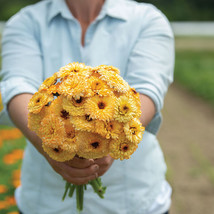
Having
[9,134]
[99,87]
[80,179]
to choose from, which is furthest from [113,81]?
[9,134]

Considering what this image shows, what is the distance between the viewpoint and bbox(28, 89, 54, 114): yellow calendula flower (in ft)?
4.04

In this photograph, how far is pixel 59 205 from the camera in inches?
67.5

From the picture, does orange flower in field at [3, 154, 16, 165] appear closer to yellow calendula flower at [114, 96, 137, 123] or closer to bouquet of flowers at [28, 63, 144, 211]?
bouquet of flowers at [28, 63, 144, 211]

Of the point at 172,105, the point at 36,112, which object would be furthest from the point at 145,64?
the point at 172,105

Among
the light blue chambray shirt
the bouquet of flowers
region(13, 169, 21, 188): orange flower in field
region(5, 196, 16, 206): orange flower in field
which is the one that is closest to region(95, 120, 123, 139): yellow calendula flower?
the bouquet of flowers

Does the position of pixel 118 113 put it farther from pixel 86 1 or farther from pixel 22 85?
pixel 86 1

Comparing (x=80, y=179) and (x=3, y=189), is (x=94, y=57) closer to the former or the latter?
(x=80, y=179)

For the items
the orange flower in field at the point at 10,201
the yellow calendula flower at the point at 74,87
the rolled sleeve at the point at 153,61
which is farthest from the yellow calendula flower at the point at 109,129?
the orange flower in field at the point at 10,201

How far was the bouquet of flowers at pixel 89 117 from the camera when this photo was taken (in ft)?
3.83

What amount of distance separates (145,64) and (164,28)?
0.21 m

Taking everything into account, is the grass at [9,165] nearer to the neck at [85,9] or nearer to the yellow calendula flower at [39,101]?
the neck at [85,9]

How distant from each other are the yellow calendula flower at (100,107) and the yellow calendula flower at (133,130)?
0.07 m

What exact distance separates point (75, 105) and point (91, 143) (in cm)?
13

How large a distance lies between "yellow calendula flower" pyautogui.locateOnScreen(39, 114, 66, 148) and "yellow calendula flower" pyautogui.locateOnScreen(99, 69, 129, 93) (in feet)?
0.64
